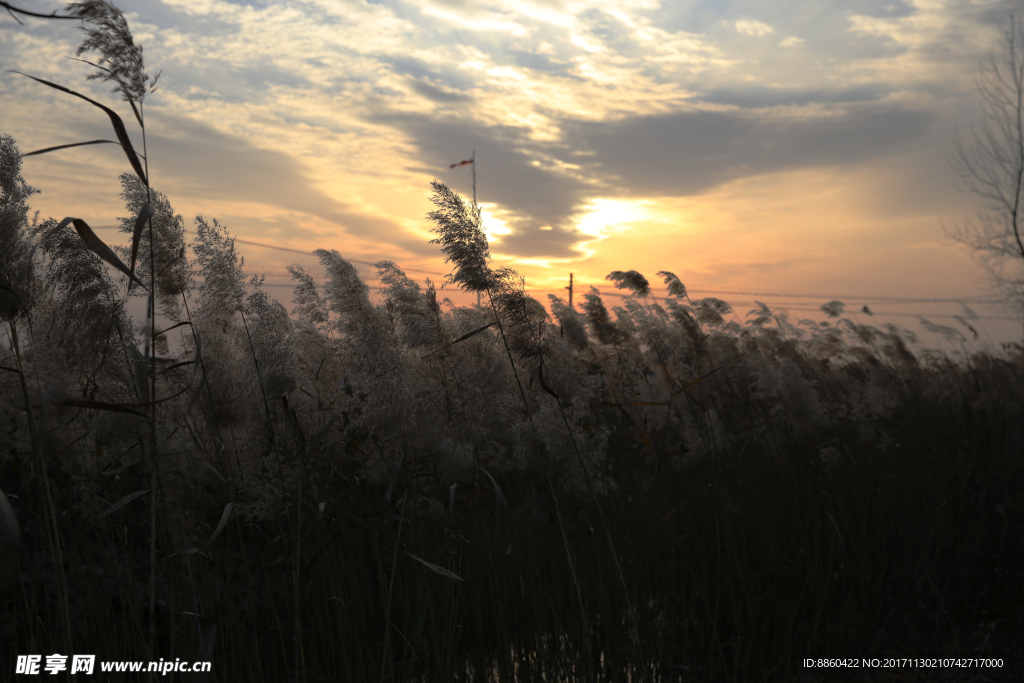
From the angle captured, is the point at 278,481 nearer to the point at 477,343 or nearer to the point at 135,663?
the point at 135,663

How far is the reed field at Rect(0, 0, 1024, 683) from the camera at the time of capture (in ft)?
7.01

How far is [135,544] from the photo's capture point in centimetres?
302

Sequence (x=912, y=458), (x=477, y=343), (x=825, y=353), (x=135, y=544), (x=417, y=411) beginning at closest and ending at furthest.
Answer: (x=417, y=411), (x=477, y=343), (x=135, y=544), (x=912, y=458), (x=825, y=353)

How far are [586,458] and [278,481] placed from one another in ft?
3.67

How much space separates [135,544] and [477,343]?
1897 millimetres

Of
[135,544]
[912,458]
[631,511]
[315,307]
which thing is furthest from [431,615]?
[912,458]

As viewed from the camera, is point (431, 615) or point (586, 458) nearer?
point (431, 615)

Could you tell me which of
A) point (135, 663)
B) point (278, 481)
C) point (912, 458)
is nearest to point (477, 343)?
point (278, 481)

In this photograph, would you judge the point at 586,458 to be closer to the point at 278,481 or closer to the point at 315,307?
the point at 278,481

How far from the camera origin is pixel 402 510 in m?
2.10

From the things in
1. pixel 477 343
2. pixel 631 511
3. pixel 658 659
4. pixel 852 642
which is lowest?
pixel 852 642

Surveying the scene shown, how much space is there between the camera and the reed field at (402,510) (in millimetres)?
2137

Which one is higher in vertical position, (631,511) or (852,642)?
(631,511)

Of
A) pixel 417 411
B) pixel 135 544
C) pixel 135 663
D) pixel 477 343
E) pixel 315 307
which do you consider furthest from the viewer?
pixel 315 307
